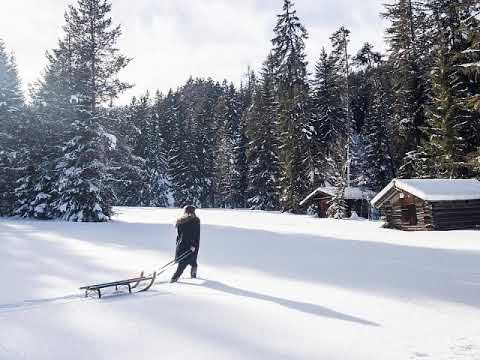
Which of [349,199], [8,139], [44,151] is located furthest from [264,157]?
[8,139]

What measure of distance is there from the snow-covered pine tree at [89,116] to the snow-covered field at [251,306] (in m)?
13.4

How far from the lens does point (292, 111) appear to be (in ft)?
152

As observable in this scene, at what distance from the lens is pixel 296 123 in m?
45.8

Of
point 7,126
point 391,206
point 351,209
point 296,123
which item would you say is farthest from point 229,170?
point 391,206

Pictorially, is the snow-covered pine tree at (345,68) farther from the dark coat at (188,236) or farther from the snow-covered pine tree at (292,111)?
the dark coat at (188,236)

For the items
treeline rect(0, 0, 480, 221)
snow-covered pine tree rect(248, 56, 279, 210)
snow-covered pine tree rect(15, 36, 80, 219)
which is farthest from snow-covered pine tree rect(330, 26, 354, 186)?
snow-covered pine tree rect(15, 36, 80, 219)

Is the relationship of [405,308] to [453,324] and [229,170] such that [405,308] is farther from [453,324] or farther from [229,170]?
[229,170]

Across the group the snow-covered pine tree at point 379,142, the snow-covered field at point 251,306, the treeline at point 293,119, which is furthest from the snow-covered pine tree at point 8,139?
the snow-covered pine tree at point 379,142

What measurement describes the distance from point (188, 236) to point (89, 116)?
70.9 ft

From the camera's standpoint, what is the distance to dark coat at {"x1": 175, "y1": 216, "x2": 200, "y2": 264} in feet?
34.3

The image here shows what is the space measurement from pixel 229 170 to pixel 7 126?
35.9m

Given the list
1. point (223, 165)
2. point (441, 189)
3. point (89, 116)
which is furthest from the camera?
point (223, 165)

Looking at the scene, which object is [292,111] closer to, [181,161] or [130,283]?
[181,161]

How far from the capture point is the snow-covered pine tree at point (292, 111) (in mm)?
44344
